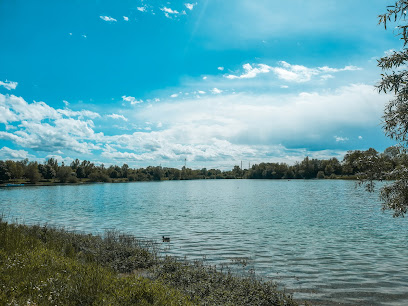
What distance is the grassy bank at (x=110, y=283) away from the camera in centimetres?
845

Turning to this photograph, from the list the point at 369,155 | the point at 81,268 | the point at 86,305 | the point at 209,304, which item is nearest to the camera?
the point at 86,305

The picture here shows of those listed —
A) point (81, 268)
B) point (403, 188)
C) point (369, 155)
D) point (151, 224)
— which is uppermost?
point (369, 155)

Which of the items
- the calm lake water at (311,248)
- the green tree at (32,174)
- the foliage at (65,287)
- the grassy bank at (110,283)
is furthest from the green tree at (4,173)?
the foliage at (65,287)

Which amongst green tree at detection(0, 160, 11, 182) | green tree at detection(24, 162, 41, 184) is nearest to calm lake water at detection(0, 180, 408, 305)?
green tree at detection(0, 160, 11, 182)

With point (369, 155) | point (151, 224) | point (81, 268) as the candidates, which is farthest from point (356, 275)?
point (151, 224)

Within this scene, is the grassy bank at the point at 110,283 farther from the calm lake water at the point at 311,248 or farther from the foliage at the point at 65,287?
the calm lake water at the point at 311,248

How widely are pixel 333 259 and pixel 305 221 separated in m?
17.2

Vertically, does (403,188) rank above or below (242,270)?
above

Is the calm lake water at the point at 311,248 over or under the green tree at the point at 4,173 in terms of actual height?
under

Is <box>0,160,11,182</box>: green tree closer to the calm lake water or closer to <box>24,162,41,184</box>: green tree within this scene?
<box>24,162,41,184</box>: green tree

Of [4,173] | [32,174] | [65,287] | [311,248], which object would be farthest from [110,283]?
[32,174]

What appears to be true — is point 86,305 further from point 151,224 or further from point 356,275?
point 151,224

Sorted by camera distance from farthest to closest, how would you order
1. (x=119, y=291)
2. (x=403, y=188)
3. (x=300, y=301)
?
1. (x=403, y=188)
2. (x=300, y=301)
3. (x=119, y=291)

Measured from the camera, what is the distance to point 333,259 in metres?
19.1
